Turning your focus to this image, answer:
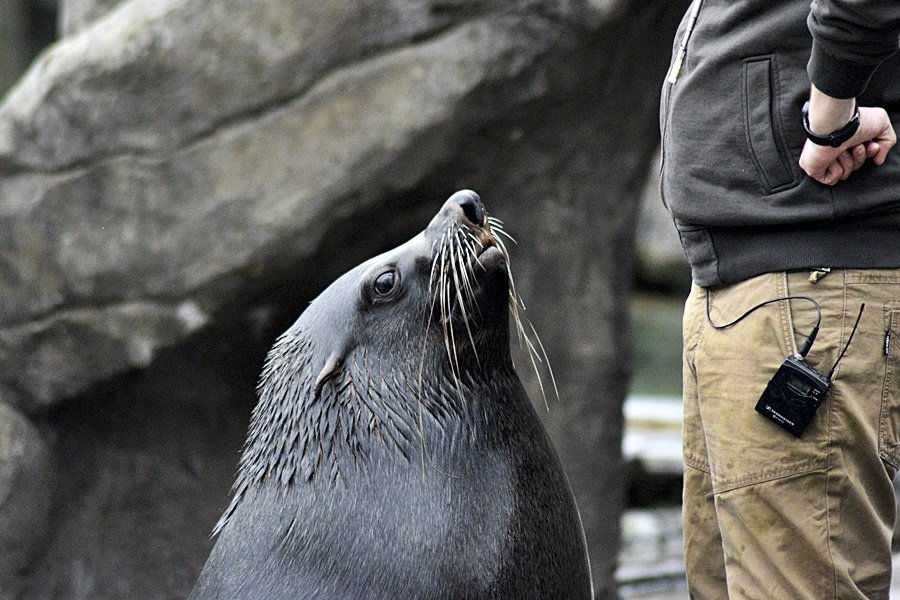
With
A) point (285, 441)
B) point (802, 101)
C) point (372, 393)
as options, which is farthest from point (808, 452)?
point (285, 441)

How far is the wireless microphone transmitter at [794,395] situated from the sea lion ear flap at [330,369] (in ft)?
2.71

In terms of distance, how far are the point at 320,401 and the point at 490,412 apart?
34 cm

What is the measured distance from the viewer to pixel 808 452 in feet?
6.63

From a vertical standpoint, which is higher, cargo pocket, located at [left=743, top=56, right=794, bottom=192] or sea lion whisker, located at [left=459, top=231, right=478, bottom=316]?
cargo pocket, located at [left=743, top=56, right=794, bottom=192]

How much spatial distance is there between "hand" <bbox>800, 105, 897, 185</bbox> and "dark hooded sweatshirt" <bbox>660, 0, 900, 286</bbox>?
0.03 m

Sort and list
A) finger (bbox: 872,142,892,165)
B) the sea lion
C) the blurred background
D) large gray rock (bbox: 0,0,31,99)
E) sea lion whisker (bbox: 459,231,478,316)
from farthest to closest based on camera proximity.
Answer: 1. large gray rock (bbox: 0,0,31,99)
2. the blurred background
3. sea lion whisker (bbox: 459,231,478,316)
4. the sea lion
5. finger (bbox: 872,142,892,165)

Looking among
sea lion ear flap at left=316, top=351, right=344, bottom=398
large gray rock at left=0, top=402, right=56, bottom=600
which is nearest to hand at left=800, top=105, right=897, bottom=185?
sea lion ear flap at left=316, top=351, right=344, bottom=398

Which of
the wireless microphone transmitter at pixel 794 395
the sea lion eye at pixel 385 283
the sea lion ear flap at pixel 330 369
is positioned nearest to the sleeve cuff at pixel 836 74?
the wireless microphone transmitter at pixel 794 395

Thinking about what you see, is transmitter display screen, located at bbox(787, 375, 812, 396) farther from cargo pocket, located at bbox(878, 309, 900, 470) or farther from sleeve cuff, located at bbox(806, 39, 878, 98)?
sleeve cuff, located at bbox(806, 39, 878, 98)

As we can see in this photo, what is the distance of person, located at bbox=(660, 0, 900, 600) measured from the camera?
1.99m

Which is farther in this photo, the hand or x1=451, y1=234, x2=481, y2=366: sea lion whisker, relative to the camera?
x1=451, y1=234, x2=481, y2=366: sea lion whisker

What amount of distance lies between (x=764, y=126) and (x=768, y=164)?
7cm

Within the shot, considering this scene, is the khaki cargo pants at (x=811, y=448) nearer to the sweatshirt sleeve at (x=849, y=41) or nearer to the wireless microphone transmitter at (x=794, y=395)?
the wireless microphone transmitter at (x=794, y=395)

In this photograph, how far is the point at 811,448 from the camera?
2018 millimetres
